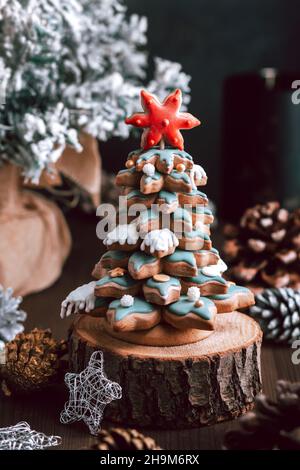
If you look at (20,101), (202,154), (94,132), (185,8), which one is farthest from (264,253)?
(185,8)

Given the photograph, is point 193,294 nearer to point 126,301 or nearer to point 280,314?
point 126,301

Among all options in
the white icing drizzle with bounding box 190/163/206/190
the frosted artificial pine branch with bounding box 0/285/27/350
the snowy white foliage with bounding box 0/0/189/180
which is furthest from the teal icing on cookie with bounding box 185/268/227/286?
the snowy white foliage with bounding box 0/0/189/180

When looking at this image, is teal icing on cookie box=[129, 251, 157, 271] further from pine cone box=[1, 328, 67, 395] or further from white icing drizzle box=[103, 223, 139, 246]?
pine cone box=[1, 328, 67, 395]

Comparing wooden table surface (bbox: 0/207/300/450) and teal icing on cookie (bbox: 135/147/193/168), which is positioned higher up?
teal icing on cookie (bbox: 135/147/193/168)

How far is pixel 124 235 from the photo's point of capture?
84cm

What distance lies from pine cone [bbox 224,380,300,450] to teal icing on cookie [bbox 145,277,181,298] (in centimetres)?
17

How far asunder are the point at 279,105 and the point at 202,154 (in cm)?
35

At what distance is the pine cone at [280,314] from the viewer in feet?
3.55

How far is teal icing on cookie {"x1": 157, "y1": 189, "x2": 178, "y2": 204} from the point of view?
0.83 m

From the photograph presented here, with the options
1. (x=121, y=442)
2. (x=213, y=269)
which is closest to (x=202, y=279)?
(x=213, y=269)

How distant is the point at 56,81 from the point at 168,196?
559mm

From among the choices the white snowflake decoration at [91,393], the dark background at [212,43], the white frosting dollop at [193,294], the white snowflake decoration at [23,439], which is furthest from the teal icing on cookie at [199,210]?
the dark background at [212,43]

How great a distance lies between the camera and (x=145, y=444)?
0.69m
